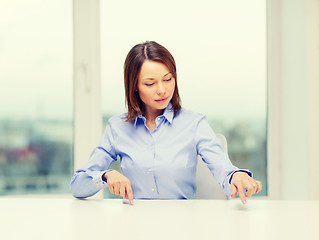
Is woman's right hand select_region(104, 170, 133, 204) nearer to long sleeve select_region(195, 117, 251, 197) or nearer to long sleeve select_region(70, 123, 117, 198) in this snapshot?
long sleeve select_region(70, 123, 117, 198)

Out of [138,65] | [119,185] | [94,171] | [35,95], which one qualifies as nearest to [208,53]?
[35,95]

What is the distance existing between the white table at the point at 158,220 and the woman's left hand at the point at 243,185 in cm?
3

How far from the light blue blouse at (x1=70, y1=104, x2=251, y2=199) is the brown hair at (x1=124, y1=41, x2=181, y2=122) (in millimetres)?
32

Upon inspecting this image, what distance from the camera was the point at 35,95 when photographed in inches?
90.8

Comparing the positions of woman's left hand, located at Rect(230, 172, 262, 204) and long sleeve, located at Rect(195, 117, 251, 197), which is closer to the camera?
woman's left hand, located at Rect(230, 172, 262, 204)

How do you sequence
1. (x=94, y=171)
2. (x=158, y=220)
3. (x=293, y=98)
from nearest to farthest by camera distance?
(x=158, y=220) → (x=94, y=171) → (x=293, y=98)

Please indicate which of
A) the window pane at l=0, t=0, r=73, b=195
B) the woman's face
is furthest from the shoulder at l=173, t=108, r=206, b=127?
the window pane at l=0, t=0, r=73, b=195

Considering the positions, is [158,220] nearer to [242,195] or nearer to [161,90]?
[242,195]

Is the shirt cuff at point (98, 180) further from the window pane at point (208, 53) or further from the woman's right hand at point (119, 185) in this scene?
the window pane at point (208, 53)

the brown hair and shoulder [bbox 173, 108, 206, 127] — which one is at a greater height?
the brown hair

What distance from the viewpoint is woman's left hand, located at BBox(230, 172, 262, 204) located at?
94cm

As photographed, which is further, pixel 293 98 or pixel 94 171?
pixel 293 98

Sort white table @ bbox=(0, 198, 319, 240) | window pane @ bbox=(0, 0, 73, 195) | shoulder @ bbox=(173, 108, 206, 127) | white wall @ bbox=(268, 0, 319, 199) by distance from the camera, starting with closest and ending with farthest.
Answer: white table @ bbox=(0, 198, 319, 240), shoulder @ bbox=(173, 108, 206, 127), white wall @ bbox=(268, 0, 319, 199), window pane @ bbox=(0, 0, 73, 195)

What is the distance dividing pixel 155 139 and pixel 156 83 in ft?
0.65
